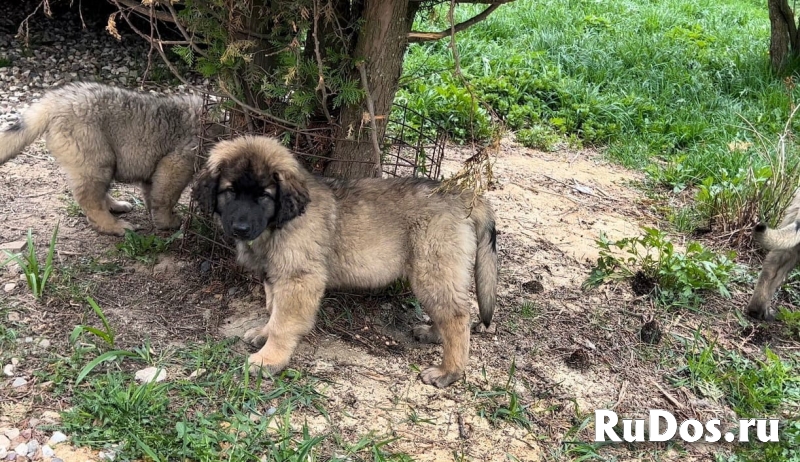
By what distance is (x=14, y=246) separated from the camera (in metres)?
4.66

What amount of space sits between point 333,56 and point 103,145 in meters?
1.86

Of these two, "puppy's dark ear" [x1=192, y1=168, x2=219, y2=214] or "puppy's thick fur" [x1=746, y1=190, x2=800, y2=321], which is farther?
"puppy's thick fur" [x1=746, y1=190, x2=800, y2=321]

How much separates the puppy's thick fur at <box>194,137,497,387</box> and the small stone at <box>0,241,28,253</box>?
5.51 ft

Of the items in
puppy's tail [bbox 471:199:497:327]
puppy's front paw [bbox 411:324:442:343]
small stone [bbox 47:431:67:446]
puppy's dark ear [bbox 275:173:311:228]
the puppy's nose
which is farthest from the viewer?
puppy's front paw [bbox 411:324:442:343]

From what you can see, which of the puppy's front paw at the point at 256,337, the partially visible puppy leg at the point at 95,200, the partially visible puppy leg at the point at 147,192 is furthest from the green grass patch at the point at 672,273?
the partially visible puppy leg at the point at 95,200

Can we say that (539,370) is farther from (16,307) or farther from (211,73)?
(16,307)

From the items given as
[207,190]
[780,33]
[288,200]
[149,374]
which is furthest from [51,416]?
[780,33]

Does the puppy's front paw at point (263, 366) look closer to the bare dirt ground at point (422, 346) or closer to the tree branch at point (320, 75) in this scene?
the bare dirt ground at point (422, 346)

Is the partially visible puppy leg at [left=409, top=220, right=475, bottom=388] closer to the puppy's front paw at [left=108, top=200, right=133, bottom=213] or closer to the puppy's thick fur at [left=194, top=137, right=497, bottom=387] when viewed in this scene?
the puppy's thick fur at [left=194, top=137, right=497, bottom=387]

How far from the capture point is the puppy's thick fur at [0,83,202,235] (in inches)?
190

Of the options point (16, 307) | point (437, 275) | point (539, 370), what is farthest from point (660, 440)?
point (16, 307)

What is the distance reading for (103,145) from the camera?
4.94 meters

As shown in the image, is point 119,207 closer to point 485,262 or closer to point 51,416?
point 51,416

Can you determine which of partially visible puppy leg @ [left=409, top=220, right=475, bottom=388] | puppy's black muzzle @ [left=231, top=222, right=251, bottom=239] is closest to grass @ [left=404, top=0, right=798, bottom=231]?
partially visible puppy leg @ [left=409, top=220, right=475, bottom=388]
